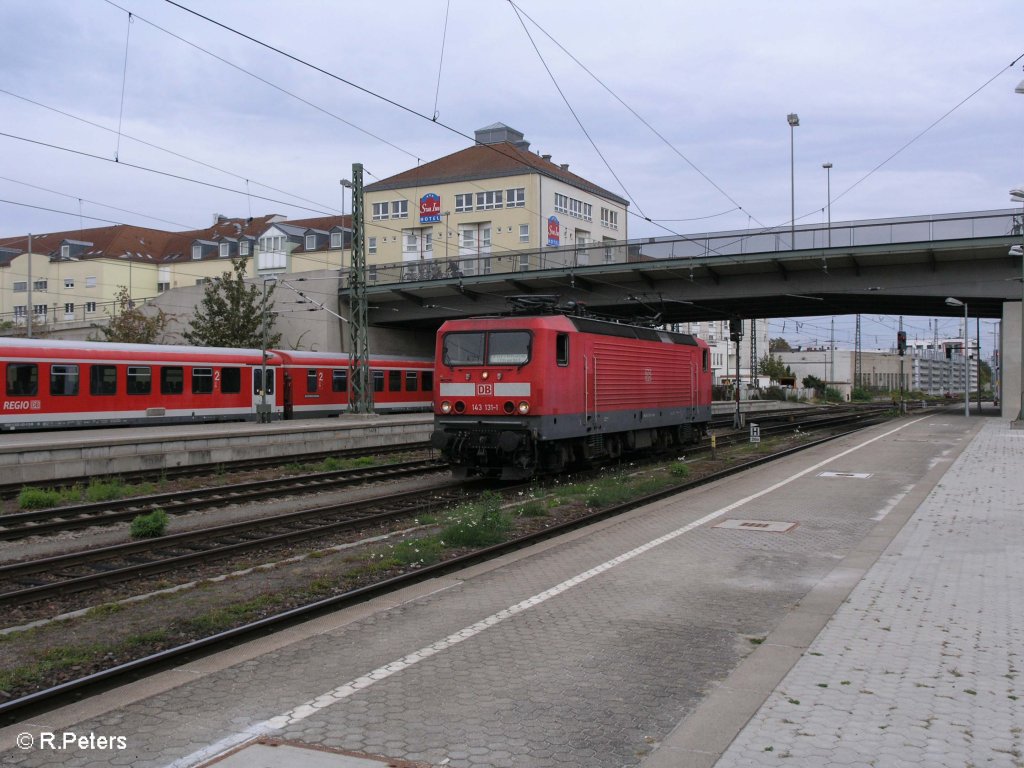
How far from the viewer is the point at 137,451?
789 inches

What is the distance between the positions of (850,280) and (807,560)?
29.8 meters

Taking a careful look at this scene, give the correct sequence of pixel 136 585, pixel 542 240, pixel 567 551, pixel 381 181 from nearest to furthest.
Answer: pixel 136 585 < pixel 567 551 < pixel 542 240 < pixel 381 181

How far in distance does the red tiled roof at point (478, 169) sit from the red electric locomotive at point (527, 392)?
46.8 m

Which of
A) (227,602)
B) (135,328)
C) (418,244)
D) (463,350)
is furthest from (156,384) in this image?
(418,244)

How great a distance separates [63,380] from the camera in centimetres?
2419

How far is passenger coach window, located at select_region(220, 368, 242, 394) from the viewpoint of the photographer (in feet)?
96.9

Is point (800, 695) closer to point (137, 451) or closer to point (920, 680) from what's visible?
point (920, 680)

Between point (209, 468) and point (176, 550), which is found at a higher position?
point (209, 468)

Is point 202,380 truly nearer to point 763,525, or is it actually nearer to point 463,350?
point 463,350

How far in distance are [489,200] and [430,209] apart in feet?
15.4

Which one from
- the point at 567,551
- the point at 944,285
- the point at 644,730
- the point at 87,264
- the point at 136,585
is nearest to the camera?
the point at 644,730

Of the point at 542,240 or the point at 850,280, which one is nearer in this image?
the point at 850,280

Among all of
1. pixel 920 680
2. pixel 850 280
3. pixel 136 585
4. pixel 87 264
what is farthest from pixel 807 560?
pixel 87 264

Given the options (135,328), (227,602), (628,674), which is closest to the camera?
(628,674)
